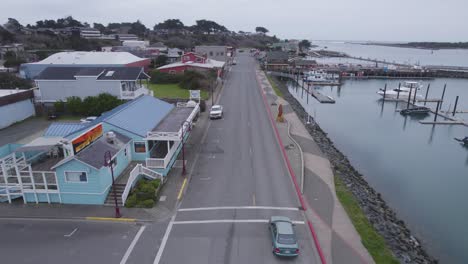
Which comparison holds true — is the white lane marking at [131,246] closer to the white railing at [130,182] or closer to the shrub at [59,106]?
the white railing at [130,182]

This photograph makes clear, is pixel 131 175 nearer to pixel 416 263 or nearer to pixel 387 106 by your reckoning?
pixel 416 263

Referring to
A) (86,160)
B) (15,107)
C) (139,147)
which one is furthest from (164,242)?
(15,107)

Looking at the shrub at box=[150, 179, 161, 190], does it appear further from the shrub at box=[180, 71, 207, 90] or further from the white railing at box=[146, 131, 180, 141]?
the shrub at box=[180, 71, 207, 90]

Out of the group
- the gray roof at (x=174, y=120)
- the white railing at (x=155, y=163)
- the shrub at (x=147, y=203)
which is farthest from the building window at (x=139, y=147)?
the shrub at (x=147, y=203)

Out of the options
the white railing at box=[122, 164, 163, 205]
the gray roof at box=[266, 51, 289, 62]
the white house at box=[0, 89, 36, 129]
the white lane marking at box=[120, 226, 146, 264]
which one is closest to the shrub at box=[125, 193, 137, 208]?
the white railing at box=[122, 164, 163, 205]

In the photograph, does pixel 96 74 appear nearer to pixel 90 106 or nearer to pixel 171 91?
pixel 90 106
